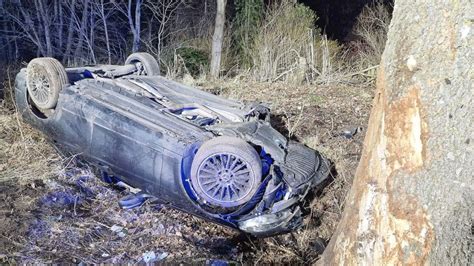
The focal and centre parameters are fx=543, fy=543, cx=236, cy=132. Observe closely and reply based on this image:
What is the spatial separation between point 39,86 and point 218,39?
688cm

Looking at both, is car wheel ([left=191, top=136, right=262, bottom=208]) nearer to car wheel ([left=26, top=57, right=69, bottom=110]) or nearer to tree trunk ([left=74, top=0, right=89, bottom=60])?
car wheel ([left=26, top=57, right=69, bottom=110])

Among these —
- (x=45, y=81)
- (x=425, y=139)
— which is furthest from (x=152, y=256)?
(x=425, y=139)

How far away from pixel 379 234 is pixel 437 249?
32 centimetres

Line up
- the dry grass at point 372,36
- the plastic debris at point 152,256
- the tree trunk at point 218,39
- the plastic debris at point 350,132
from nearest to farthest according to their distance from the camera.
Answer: the plastic debris at point 152,256
the plastic debris at point 350,132
the tree trunk at point 218,39
the dry grass at point 372,36

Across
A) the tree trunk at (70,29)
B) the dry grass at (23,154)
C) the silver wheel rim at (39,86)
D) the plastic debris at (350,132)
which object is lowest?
the tree trunk at (70,29)

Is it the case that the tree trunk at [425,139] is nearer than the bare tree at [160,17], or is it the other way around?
the tree trunk at [425,139]

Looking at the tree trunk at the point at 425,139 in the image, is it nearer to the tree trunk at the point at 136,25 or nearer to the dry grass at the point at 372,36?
the dry grass at the point at 372,36

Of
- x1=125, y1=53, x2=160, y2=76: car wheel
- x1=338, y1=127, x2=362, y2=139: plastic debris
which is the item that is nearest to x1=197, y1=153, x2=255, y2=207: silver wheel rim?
x1=125, y1=53, x2=160, y2=76: car wheel

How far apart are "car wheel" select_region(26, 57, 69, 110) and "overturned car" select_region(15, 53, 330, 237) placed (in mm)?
10

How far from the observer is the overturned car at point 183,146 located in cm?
459

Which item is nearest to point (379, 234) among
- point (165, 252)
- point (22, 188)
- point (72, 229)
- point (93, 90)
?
point (165, 252)

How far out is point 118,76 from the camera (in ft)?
20.4

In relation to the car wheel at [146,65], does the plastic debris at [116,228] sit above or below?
below

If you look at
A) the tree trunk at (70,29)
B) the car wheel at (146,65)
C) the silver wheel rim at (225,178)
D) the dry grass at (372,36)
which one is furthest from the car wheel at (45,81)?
the tree trunk at (70,29)
